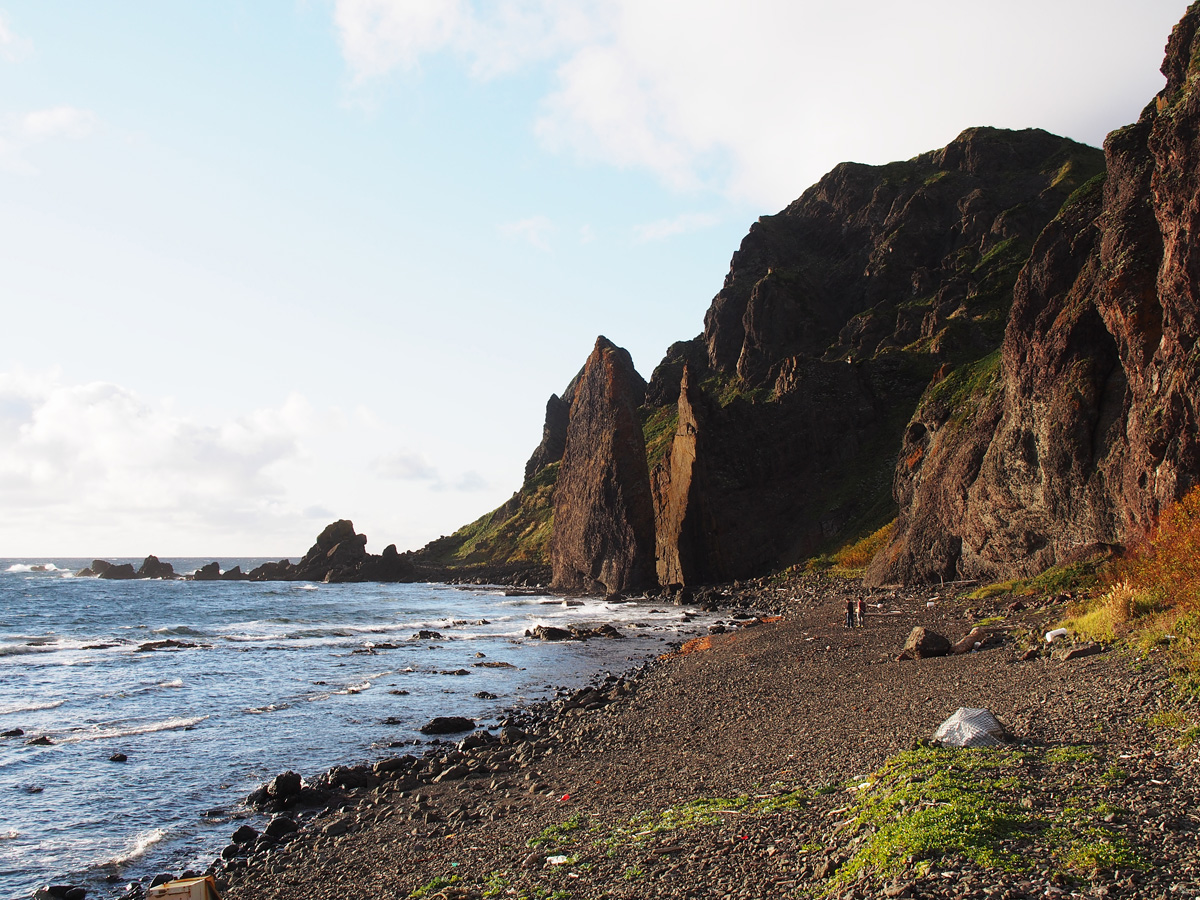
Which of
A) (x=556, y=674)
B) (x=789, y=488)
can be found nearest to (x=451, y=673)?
(x=556, y=674)

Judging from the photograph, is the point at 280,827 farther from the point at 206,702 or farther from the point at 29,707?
the point at 29,707

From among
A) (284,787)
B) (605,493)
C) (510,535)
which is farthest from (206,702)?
(510,535)

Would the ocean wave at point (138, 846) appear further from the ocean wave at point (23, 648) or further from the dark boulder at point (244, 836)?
the ocean wave at point (23, 648)

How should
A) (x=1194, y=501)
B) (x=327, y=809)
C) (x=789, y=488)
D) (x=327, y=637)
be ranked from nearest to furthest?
(x=327, y=809) → (x=1194, y=501) → (x=327, y=637) → (x=789, y=488)

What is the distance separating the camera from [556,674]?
1294 inches

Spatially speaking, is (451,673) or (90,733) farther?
(451,673)

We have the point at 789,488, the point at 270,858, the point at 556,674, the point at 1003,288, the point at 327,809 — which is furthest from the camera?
the point at 1003,288

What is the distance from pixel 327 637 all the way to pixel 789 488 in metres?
46.3

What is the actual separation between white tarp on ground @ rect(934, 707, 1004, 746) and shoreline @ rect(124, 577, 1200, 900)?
438 millimetres

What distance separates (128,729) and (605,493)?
191 feet

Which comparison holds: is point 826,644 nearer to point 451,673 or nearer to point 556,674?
point 556,674

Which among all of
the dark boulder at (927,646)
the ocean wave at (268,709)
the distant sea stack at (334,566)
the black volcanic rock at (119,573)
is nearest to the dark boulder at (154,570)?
the distant sea stack at (334,566)

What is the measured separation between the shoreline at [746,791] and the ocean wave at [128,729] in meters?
10.0

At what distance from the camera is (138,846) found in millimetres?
15047
